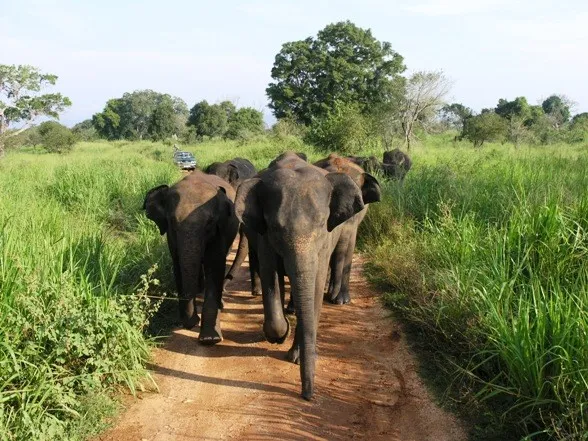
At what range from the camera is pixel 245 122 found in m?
41.1

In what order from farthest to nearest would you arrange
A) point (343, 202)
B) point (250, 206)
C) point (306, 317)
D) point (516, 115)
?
1. point (516, 115)
2. point (343, 202)
3. point (250, 206)
4. point (306, 317)

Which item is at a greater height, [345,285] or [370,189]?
[370,189]

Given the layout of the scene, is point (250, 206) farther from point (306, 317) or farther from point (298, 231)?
point (306, 317)

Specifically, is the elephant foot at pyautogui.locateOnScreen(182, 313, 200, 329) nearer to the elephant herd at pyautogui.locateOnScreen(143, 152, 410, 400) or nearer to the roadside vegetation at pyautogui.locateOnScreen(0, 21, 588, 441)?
the elephant herd at pyautogui.locateOnScreen(143, 152, 410, 400)

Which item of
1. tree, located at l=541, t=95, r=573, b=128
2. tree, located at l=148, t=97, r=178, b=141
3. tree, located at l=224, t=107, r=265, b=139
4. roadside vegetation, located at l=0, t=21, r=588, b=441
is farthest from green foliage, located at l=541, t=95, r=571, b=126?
roadside vegetation, located at l=0, t=21, r=588, b=441

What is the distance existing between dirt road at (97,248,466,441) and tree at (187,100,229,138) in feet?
131

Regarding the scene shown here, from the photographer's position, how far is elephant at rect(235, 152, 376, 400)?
165 inches

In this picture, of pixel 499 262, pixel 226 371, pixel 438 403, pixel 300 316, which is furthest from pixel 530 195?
pixel 226 371

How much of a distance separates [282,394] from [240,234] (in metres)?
3.74

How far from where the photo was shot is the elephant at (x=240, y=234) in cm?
697

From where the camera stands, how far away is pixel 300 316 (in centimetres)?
423

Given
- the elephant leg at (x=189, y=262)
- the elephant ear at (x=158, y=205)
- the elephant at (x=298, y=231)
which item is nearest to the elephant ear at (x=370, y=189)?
the elephant at (x=298, y=231)

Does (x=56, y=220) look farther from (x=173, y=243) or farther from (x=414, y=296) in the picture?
(x=414, y=296)

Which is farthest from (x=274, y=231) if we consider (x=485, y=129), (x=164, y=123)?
(x=164, y=123)
